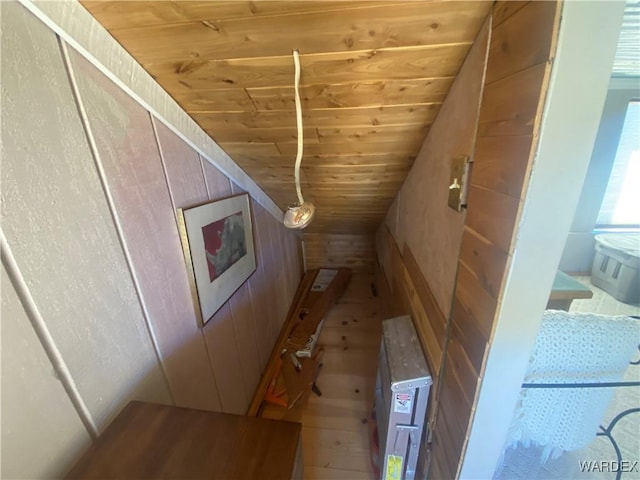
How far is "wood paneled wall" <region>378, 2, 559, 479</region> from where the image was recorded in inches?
19.4

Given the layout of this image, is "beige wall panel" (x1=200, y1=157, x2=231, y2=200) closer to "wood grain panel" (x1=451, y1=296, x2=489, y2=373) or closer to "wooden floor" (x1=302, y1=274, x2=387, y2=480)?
"wood grain panel" (x1=451, y1=296, x2=489, y2=373)

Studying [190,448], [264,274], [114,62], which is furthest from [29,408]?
[264,274]

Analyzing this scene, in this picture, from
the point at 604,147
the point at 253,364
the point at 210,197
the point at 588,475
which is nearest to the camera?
the point at 588,475

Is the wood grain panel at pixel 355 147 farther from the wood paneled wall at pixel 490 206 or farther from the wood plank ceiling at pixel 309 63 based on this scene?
the wood paneled wall at pixel 490 206

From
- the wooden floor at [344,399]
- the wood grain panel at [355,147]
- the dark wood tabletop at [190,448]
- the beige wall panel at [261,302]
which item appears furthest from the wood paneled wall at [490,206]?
the beige wall panel at [261,302]

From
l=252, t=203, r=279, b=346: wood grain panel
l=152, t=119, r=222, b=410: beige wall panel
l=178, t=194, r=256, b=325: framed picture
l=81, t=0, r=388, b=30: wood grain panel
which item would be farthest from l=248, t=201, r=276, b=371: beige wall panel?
l=81, t=0, r=388, b=30: wood grain panel

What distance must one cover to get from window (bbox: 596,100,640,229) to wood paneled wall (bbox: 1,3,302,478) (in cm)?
414

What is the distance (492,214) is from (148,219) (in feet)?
3.36

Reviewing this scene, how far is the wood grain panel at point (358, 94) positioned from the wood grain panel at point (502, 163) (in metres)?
0.32

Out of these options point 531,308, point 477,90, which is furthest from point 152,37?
point 531,308

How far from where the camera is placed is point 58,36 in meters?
0.62

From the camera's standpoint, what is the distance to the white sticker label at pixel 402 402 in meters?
1.02

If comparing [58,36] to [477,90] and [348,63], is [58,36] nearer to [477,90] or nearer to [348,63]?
[348,63]

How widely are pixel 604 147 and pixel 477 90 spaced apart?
333cm
